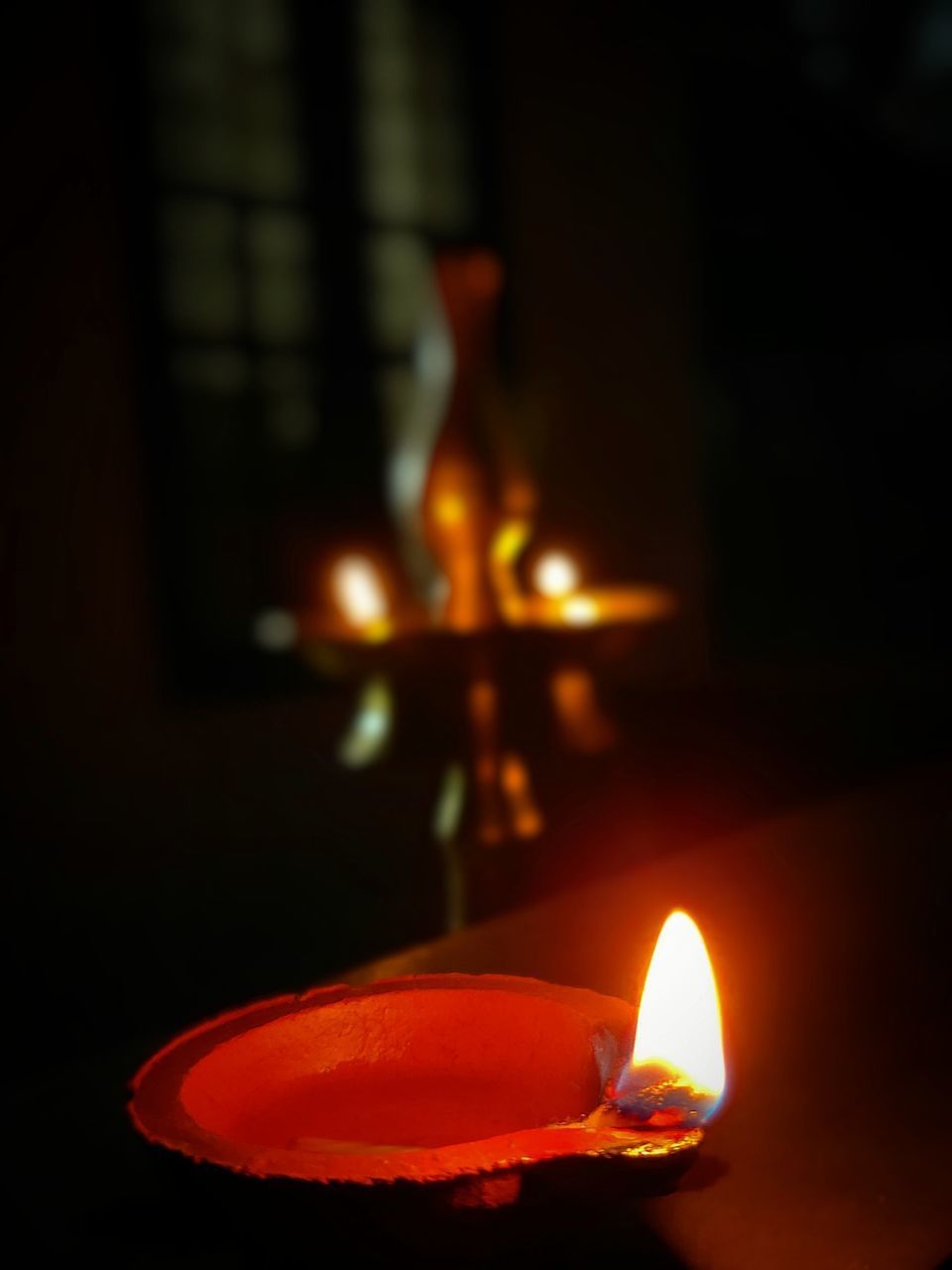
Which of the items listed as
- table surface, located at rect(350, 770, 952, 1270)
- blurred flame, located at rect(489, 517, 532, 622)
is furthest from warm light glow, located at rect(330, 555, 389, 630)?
table surface, located at rect(350, 770, 952, 1270)

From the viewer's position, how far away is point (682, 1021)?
1.38 feet

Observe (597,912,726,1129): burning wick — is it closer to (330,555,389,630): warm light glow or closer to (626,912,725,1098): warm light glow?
(626,912,725,1098): warm light glow

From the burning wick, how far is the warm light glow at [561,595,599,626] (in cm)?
67

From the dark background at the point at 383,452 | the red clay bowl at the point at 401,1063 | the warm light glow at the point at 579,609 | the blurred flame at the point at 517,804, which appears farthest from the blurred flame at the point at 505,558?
the red clay bowl at the point at 401,1063

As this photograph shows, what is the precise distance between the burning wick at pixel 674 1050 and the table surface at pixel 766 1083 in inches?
1.4

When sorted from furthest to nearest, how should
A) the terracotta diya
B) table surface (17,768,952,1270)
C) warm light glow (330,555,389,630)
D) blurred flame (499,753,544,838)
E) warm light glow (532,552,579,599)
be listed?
warm light glow (532,552,579,599)
warm light glow (330,555,389,630)
blurred flame (499,753,544,838)
table surface (17,768,952,1270)
the terracotta diya

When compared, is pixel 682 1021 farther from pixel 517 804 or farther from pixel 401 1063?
pixel 517 804

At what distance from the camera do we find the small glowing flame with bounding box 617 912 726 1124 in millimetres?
383

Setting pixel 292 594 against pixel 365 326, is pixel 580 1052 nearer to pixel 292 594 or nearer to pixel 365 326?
pixel 292 594

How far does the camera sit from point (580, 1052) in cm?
46

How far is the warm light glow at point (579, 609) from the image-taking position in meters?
1.15

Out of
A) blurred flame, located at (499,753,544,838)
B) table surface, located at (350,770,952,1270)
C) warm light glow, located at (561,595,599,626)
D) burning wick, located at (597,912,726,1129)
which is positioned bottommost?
table surface, located at (350,770,952,1270)

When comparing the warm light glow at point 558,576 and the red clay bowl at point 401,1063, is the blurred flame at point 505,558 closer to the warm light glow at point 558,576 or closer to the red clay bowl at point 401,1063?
the warm light glow at point 558,576

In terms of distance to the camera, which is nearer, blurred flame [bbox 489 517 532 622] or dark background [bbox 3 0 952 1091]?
blurred flame [bbox 489 517 532 622]
